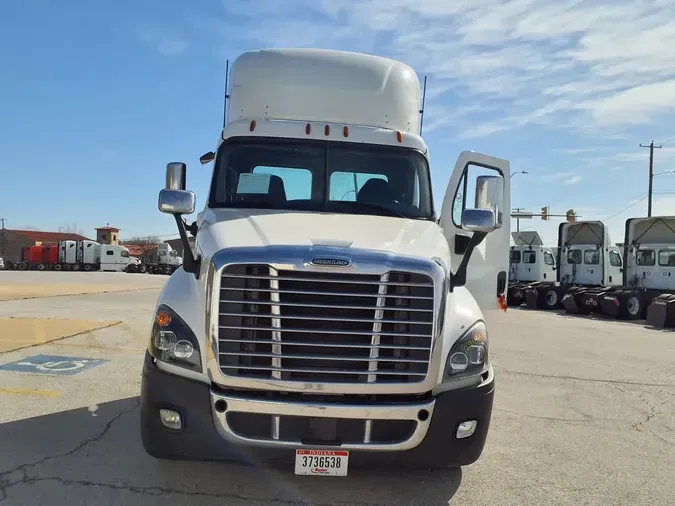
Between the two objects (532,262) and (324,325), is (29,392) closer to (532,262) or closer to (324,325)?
(324,325)

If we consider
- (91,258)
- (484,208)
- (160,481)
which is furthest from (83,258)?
(484,208)

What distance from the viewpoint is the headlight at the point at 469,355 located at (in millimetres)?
3746

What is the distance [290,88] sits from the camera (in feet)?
19.0

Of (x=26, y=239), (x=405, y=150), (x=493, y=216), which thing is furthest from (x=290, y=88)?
(x=26, y=239)

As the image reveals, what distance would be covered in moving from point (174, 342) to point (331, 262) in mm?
1096

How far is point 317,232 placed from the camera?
4098mm

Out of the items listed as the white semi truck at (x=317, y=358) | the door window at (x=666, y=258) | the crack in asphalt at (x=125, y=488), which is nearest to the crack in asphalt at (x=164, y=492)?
the crack in asphalt at (x=125, y=488)

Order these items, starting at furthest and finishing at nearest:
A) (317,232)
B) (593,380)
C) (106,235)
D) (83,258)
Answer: (106,235)
(83,258)
(593,380)
(317,232)

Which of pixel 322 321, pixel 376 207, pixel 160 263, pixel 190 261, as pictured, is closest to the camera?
pixel 322 321

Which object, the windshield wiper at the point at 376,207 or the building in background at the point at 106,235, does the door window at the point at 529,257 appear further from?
the building in background at the point at 106,235

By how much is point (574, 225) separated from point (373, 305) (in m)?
23.0

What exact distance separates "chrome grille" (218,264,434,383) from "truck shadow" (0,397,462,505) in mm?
739

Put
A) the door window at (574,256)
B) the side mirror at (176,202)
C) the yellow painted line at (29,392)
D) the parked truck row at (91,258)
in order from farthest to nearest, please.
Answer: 1. the parked truck row at (91,258)
2. the door window at (574,256)
3. the yellow painted line at (29,392)
4. the side mirror at (176,202)

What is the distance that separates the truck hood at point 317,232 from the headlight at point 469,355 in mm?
583
